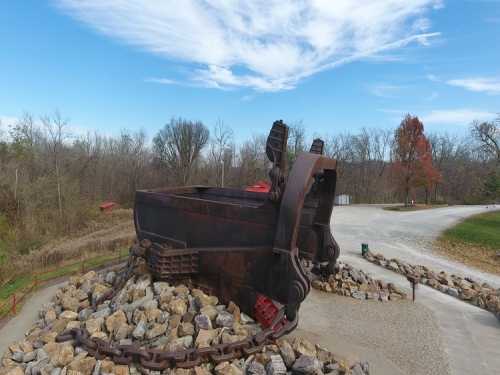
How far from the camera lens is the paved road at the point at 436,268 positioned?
566 cm

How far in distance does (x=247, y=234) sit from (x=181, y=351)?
181 cm

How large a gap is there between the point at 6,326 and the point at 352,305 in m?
7.24

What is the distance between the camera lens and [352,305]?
25.1 feet

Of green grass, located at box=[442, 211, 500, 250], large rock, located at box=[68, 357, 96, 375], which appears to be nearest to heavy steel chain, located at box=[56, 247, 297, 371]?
large rock, located at box=[68, 357, 96, 375]

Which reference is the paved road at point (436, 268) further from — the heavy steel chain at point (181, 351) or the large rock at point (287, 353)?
the heavy steel chain at point (181, 351)

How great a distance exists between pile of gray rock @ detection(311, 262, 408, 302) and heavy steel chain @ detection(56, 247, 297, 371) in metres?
3.87

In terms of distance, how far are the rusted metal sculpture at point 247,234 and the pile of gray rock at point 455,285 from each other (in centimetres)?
396

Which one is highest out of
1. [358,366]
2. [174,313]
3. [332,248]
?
[332,248]

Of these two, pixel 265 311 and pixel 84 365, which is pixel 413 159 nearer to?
pixel 265 311

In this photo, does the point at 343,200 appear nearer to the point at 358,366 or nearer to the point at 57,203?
the point at 57,203

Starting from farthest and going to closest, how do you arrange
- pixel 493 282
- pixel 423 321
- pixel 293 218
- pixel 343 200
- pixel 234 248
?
pixel 343 200
pixel 493 282
pixel 423 321
pixel 234 248
pixel 293 218

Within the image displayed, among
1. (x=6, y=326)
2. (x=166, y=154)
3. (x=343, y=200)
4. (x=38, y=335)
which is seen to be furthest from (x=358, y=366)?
(x=166, y=154)

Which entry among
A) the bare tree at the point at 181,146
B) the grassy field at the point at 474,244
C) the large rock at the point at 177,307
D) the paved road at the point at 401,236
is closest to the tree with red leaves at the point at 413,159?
the paved road at the point at 401,236

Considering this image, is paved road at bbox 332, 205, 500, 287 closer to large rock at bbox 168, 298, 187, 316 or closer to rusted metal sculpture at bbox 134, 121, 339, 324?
rusted metal sculpture at bbox 134, 121, 339, 324
